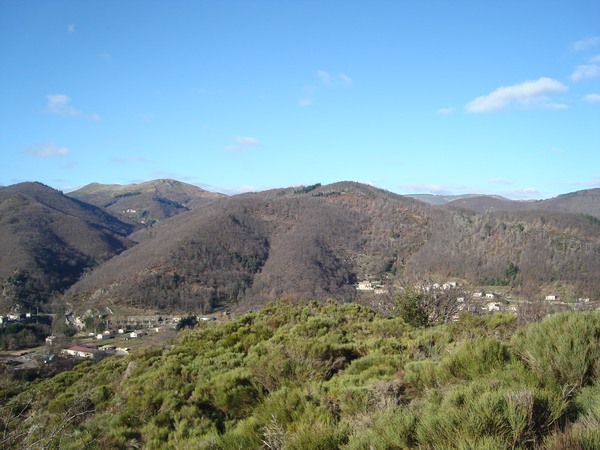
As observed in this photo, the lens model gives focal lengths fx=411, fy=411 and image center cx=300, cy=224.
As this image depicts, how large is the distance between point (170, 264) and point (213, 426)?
7801 centimetres

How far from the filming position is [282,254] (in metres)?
89.3

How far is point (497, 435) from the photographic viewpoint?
2668 mm

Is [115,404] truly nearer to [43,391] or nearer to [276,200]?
[43,391]

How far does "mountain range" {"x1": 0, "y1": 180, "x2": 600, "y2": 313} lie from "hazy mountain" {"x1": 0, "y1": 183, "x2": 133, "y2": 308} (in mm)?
291

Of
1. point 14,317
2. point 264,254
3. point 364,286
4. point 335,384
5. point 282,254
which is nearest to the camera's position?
point 335,384

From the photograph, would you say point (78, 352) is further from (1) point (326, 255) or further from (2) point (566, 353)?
(1) point (326, 255)

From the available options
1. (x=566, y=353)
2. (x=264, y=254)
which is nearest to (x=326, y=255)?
(x=264, y=254)

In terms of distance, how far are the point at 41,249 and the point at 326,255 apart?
60.3 m

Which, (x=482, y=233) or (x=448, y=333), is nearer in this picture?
(x=448, y=333)

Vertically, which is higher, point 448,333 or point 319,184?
point 319,184

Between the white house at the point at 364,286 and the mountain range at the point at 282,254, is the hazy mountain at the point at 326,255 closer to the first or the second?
the mountain range at the point at 282,254

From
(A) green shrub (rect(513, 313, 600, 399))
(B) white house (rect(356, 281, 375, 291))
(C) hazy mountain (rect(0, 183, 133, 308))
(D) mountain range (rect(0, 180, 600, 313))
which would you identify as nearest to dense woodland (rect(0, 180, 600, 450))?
(A) green shrub (rect(513, 313, 600, 399))

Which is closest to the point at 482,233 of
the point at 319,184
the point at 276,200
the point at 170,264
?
the point at 276,200

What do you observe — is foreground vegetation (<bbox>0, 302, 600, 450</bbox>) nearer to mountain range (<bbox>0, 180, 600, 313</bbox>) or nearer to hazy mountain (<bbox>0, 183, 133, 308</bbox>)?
mountain range (<bbox>0, 180, 600, 313</bbox>)
